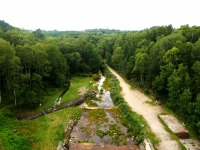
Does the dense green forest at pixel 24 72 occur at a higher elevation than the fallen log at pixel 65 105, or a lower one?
higher

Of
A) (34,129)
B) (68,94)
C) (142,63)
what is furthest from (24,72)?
(142,63)

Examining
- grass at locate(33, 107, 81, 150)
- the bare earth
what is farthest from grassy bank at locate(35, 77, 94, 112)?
the bare earth

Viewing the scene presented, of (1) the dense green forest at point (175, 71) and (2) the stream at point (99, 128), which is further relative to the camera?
(1) the dense green forest at point (175, 71)

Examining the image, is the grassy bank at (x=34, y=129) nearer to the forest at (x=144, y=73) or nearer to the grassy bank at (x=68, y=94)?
the grassy bank at (x=68, y=94)

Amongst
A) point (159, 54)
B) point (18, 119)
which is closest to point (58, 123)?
point (18, 119)

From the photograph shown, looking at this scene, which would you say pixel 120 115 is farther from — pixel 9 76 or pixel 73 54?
pixel 73 54

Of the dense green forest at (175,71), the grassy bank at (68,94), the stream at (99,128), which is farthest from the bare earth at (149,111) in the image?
the grassy bank at (68,94)

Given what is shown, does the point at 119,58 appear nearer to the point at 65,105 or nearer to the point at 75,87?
the point at 75,87

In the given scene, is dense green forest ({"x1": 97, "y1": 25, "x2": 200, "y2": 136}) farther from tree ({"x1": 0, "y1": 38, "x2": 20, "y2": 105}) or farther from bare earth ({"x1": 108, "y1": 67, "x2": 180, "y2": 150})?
tree ({"x1": 0, "y1": 38, "x2": 20, "y2": 105})
